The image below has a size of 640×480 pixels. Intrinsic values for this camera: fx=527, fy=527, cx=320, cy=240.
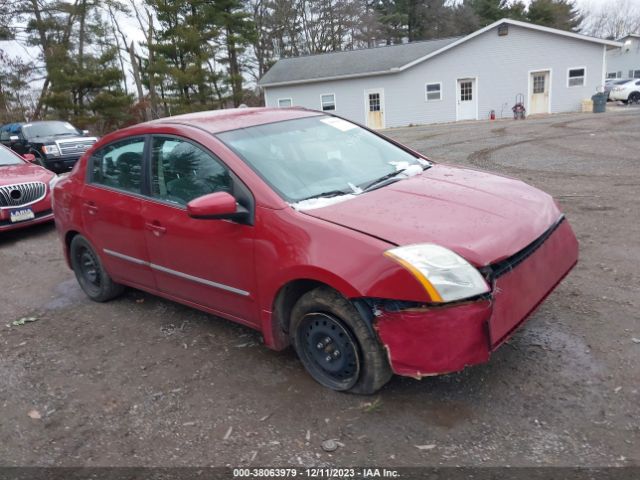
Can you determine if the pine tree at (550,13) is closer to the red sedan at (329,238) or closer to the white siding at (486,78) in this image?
the white siding at (486,78)

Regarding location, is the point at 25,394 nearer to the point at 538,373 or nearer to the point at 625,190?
the point at 538,373

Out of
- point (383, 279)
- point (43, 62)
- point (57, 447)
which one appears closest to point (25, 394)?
point (57, 447)

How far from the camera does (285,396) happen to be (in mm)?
3197

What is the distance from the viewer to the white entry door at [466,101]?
2753 cm

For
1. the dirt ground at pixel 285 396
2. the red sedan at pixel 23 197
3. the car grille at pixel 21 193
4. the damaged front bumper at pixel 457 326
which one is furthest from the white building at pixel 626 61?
the damaged front bumper at pixel 457 326

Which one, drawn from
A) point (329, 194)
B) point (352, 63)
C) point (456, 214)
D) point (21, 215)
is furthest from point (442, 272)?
point (352, 63)

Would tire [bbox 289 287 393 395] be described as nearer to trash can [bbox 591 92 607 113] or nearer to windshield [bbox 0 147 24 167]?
windshield [bbox 0 147 24 167]

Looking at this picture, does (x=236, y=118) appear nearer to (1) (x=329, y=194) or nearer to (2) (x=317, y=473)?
(1) (x=329, y=194)

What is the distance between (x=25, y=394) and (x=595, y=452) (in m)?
3.42

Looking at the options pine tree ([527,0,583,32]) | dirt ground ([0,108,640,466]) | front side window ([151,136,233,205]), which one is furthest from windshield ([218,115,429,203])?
pine tree ([527,0,583,32])

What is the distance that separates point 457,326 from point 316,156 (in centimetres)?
168

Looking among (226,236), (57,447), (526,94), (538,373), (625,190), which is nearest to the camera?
(57,447)

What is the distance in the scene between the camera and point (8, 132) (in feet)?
53.3

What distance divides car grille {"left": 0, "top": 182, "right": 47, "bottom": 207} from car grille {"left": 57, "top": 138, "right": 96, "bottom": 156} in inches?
299
